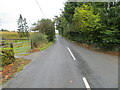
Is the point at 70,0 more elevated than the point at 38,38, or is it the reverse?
the point at 70,0

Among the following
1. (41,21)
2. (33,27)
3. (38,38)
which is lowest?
(38,38)

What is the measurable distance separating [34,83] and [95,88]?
94.3 inches

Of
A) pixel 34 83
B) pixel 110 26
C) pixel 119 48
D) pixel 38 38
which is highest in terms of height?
pixel 110 26

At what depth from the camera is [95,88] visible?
11.0 feet

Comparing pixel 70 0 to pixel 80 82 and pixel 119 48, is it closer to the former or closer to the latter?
pixel 119 48

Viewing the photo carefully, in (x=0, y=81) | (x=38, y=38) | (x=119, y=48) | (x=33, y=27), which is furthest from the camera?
(x=33, y=27)

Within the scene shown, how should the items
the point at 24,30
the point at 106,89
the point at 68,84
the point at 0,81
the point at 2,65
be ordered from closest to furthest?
the point at 106,89 < the point at 68,84 < the point at 0,81 < the point at 2,65 < the point at 24,30

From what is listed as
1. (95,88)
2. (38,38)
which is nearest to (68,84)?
(95,88)

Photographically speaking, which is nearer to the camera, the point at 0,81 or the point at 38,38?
the point at 0,81

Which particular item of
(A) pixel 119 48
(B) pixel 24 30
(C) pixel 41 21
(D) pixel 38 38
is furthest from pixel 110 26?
(B) pixel 24 30

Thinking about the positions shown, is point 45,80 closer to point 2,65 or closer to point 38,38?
point 2,65

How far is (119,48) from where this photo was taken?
9.05m

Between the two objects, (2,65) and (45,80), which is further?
(2,65)

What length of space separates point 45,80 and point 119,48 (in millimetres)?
8285
